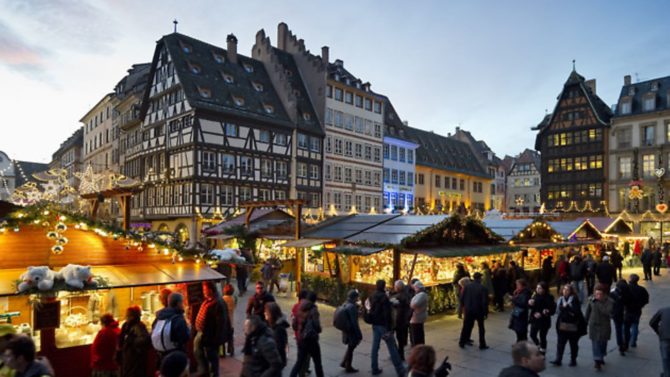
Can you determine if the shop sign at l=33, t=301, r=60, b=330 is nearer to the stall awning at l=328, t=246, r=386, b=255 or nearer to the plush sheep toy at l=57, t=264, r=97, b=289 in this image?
the plush sheep toy at l=57, t=264, r=97, b=289

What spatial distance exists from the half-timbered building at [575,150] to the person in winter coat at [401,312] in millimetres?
42392

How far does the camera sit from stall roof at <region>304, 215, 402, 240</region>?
16641 millimetres

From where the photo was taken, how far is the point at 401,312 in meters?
9.32

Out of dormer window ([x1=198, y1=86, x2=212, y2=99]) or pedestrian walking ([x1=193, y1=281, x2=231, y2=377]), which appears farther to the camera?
dormer window ([x1=198, y1=86, x2=212, y2=99])

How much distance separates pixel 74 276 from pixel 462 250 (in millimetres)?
10672

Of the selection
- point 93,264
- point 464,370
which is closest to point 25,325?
point 93,264

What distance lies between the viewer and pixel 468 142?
70312mm

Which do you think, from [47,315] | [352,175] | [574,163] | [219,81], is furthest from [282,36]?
[47,315]

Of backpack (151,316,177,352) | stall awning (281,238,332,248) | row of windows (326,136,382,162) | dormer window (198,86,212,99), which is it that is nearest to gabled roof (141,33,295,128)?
dormer window (198,86,212,99)

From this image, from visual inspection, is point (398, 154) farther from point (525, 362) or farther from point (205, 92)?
point (525, 362)

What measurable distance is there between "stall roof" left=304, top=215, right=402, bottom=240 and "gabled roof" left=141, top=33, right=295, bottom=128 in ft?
63.3

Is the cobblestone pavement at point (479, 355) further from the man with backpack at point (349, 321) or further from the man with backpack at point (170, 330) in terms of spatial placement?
the man with backpack at point (170, 330)

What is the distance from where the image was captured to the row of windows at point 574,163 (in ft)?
158

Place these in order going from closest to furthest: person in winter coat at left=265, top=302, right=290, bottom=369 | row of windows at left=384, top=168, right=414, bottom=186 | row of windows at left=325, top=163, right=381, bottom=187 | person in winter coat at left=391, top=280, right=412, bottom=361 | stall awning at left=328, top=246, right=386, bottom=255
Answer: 1. person in winter coat at left=265, top=302, right=290, bottom=369
2. person in winter coat at left=391, top=280, right=412, bottom=361
3. stall awning at left=328, top=246, right=386, bottom=255
4. row of windows at left=325, top=163, right=381, bottom=187
5. row of windows at left=384, top=168, right=414, bottom=186
